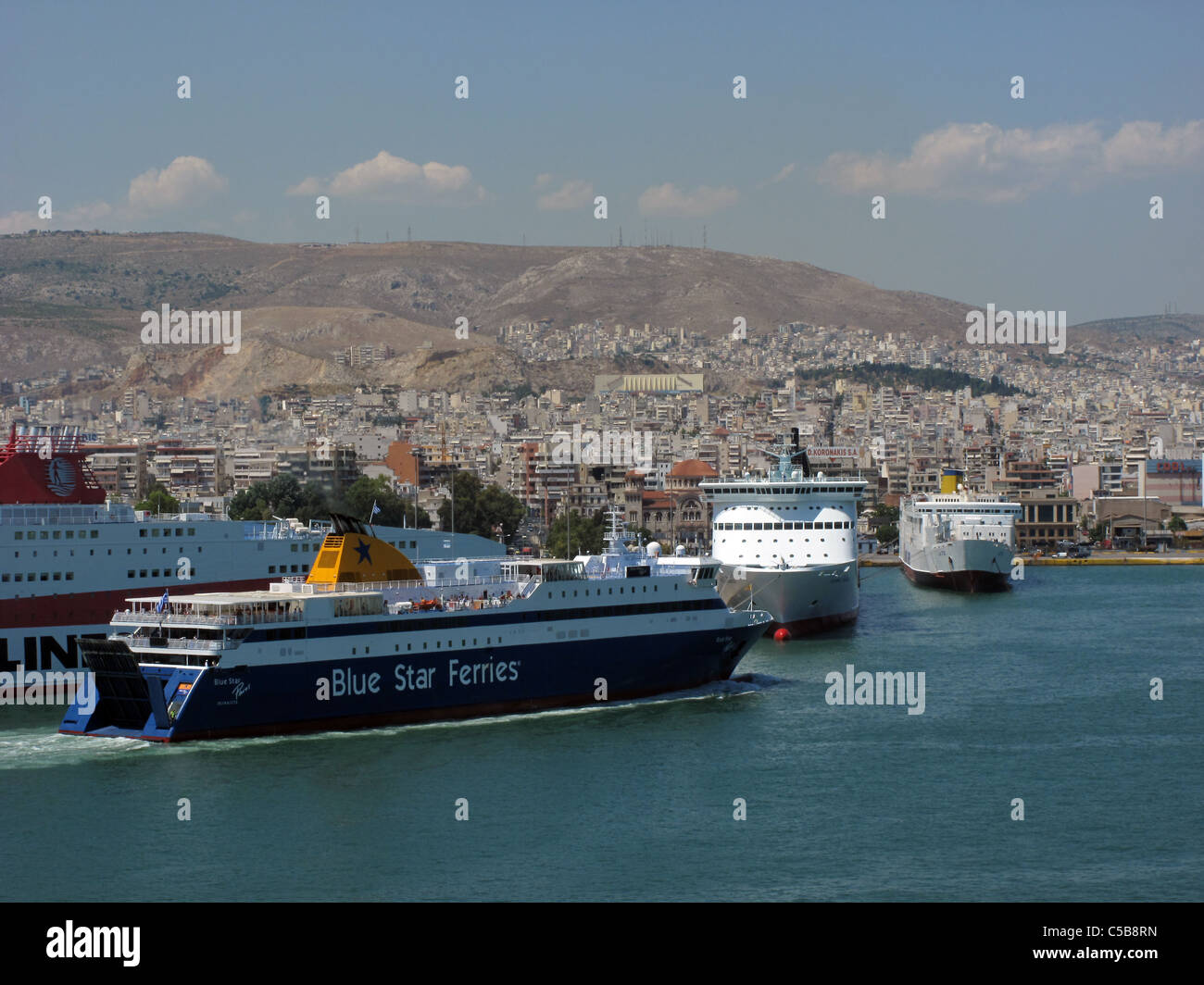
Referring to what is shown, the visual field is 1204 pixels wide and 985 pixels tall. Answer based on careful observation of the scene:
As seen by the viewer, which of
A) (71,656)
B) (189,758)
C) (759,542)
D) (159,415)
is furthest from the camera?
(159,415)

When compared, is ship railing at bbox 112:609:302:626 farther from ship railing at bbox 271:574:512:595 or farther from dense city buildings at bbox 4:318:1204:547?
dense city buildings at bbox 4:318:1204:547

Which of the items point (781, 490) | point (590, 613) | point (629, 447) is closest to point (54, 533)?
point (590, 613)

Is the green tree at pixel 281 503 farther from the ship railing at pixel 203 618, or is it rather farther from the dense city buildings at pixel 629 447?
the ship railing at pixel 203 618

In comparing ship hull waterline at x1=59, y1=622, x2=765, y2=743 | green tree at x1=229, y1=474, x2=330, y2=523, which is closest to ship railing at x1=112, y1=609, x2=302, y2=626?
ship hull waterline at x1=59, y1=622, x2=765, y2=743

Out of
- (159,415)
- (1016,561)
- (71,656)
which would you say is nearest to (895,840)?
(71,656)

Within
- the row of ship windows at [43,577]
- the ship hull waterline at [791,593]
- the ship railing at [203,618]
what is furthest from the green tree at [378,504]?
the ship railing at [203,618]
